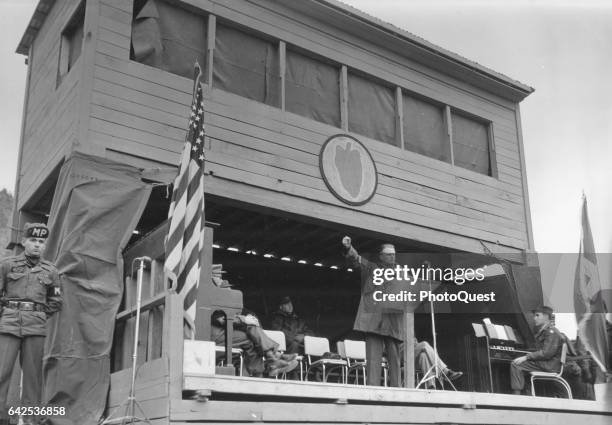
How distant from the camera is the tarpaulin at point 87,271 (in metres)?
6.58

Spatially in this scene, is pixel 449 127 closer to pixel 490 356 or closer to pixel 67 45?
pixel 490 356

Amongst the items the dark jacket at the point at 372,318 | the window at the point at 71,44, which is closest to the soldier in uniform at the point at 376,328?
the dark jacket at the point at 372,318

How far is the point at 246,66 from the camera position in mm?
9555

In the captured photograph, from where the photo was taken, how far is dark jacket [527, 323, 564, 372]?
337 inches

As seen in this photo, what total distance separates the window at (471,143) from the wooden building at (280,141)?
0.10 feet

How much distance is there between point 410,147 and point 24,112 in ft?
19.1

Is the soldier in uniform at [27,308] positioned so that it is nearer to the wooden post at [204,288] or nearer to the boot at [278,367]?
the wooden post at [204,288]

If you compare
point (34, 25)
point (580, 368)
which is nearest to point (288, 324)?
point (580, 368)

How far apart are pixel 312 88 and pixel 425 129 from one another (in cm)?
228

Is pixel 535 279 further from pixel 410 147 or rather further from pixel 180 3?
pixel 180 3

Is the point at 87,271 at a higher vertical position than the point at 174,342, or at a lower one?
higher

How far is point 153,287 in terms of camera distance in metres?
6.99

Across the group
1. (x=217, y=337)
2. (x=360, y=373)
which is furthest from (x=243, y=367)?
(x=360, y=373)

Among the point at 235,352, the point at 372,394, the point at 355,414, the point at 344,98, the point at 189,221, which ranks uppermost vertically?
the point at 344,98
